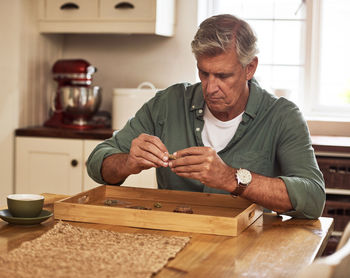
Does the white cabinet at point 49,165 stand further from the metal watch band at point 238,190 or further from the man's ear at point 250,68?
the metal watch band at point 238,190

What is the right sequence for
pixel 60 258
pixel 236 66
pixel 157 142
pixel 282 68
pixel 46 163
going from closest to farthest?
pixel 60 258 → pixel 157 142 → pixel 236 66 → pixel 46 163 → pixel 282 68

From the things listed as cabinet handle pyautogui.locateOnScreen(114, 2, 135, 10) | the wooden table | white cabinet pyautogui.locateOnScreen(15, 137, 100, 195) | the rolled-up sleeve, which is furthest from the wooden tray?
cabinet handle pyautogui.locateOnScreen(114, 2, 135, 10)

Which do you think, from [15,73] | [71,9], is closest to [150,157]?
[15,73]

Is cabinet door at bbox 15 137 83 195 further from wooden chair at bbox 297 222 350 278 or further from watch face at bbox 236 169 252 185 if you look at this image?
wooden chair at bbox 297 222 350 278

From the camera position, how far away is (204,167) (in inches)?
68.9

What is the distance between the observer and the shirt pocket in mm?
2119

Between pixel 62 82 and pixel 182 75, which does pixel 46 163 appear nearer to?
pixel 62 82

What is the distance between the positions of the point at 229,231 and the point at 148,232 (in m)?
0.22

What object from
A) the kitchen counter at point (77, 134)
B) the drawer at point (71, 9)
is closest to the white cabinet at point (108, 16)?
the drawer at point (71, 9)

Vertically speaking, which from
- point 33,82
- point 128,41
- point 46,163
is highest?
point 128,41

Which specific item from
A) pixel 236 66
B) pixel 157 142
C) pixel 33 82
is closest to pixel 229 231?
pixel 157 142

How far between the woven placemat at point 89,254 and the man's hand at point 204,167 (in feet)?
0.99

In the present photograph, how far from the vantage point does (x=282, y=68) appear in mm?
3971

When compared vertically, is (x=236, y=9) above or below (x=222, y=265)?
above
